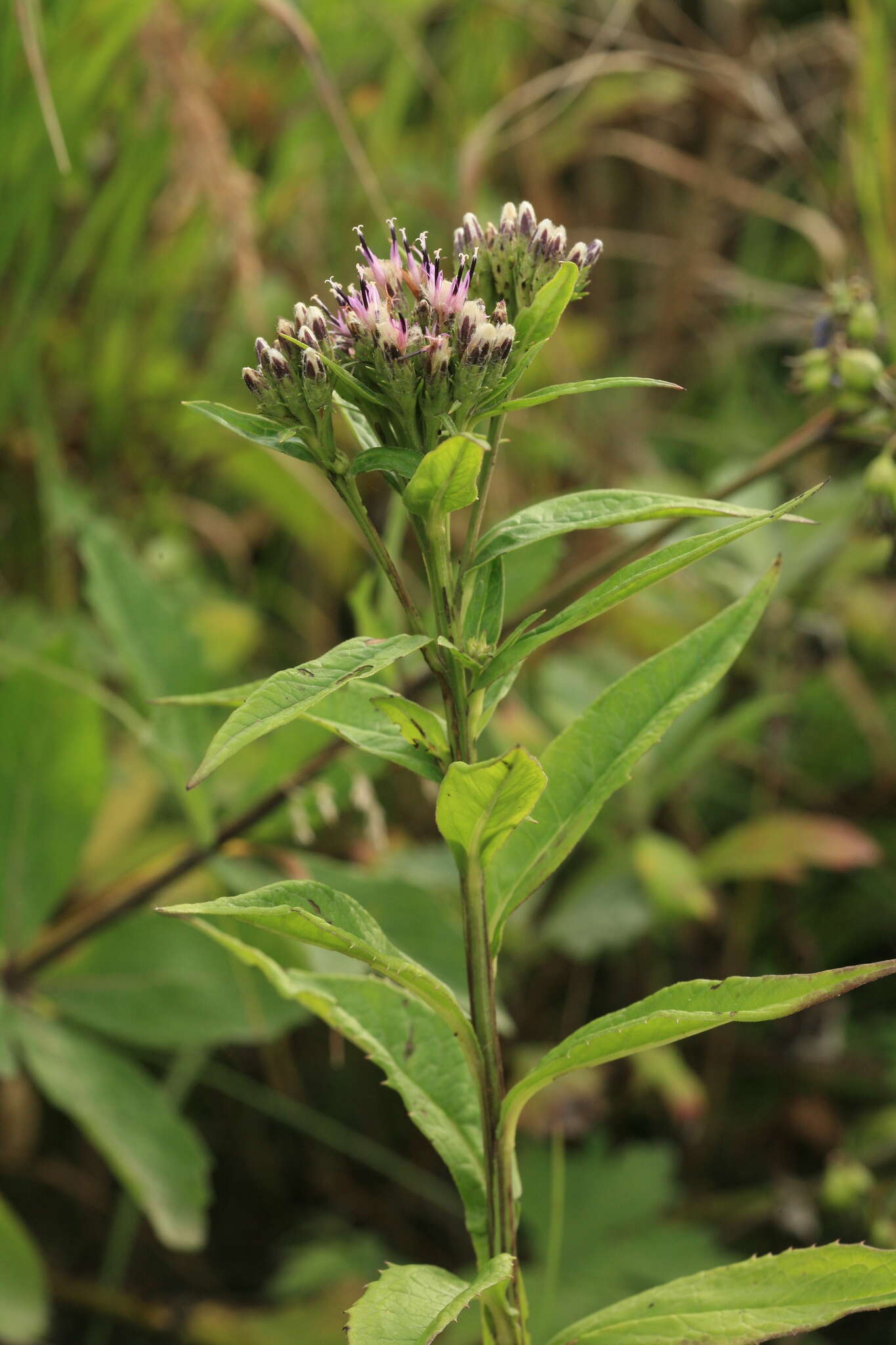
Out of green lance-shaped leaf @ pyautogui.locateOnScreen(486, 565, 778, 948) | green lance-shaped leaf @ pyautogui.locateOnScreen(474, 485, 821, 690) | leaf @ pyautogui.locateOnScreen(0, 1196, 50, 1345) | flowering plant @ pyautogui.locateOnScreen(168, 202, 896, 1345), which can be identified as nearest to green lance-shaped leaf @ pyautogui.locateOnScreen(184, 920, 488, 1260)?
flowering plant @ pyautogui.locateOnScreen(168, 202, 896, 1345)

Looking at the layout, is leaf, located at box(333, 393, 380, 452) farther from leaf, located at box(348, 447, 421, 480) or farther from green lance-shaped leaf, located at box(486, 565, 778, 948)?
green lance-shaped leaf, located at box(486, 565, 778, 948)

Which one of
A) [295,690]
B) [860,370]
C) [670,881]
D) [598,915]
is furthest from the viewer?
[598,915]

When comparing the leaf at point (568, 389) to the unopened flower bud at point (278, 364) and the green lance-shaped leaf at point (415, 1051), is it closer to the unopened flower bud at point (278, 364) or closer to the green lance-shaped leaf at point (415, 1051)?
the unopened flower bud at point (278, 364)

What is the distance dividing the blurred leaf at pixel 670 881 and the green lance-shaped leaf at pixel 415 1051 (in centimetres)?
69

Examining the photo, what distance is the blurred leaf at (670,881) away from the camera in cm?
143

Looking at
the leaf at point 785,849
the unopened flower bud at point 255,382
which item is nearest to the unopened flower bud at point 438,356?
the unopened flower bud at point 255,382

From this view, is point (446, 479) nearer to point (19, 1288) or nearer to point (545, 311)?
point (545, 311)

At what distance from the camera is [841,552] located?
1.76 meters

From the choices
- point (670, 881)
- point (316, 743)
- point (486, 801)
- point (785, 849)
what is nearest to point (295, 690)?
point (486, 801)

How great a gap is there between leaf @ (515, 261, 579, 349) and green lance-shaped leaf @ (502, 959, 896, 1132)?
37 centimetres

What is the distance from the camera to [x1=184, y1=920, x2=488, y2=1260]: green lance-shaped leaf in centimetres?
71

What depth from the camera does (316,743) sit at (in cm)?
120

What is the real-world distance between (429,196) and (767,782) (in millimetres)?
1322

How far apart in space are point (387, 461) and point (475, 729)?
0.16 metres
